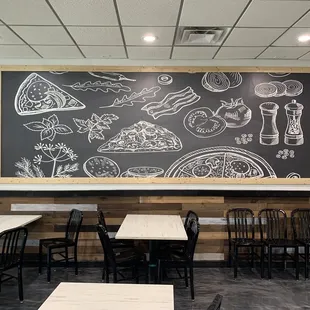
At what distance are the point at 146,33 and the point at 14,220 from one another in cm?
298

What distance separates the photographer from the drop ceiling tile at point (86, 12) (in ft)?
10.6

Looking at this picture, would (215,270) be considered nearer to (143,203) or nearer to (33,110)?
(143,203)

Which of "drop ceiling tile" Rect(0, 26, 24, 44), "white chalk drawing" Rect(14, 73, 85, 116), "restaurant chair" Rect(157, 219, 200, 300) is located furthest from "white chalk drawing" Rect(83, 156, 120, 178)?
"drop ceiling tile" Rect(0, 26, 24, 44)

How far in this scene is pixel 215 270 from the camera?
15.9ft

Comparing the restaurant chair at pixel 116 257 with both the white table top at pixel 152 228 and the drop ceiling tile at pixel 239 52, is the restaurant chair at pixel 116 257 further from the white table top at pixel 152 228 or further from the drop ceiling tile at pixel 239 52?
the drop ceiling tile at pixel 239 52

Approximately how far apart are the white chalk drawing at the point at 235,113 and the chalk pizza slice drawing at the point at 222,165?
402 millimetres

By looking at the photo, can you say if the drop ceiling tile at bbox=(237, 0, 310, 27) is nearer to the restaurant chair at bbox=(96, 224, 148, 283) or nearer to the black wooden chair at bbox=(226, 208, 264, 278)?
the black wooden chair at bbox=(226, 208, 264, 278)

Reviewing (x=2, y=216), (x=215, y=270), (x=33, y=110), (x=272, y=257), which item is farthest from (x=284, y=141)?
(x=2, y=216)

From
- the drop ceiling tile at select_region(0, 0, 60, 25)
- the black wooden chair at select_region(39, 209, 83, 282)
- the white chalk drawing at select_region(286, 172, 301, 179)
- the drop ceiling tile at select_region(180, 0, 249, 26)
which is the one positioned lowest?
the black wooden chair at select_region(39, 209, 83, 282)

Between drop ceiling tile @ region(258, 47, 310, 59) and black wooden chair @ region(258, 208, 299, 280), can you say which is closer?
drop ceiling tile @ region(258, 47, 310, 59)

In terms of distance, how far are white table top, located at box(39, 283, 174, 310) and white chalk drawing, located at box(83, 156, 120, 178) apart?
2977 mm

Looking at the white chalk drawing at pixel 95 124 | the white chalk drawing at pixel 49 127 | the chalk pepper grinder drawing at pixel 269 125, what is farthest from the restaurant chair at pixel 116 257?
the chalk pepper grinder drawing at pixel 269 125

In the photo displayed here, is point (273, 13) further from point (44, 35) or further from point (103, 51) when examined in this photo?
point (44, 35)

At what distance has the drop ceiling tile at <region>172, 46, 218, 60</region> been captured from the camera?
4509mm
